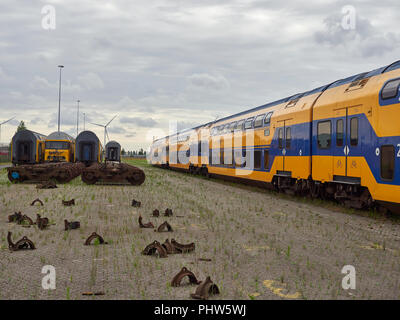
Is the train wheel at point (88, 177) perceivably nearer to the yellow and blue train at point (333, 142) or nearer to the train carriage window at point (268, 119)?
the yellow and blue train at point (333, 142)

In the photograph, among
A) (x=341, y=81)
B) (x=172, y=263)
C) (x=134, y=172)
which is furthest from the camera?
(x=134, y=172)

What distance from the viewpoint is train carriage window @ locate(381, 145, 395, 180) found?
1105 centimetres

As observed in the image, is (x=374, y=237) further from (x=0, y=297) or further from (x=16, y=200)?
(x=16, y=200)

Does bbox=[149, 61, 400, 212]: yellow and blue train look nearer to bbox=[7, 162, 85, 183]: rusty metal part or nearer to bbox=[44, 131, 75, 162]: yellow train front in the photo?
bbox=[7, 162, 85, 183]: rusty metal part

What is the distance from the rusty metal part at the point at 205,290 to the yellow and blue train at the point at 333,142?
730 cm

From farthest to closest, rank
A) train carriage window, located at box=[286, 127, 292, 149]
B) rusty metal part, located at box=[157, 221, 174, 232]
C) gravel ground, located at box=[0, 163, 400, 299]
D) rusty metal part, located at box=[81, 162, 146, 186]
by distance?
rusty metal part, located at box=[81, 162, 146, 186] < train carriage window, located at box=[286, 127, 292, 149] < rusty metal part, located at box=[157, 221, 174, 232] < gravel ground, located at box=[0, 163, 400, 299]

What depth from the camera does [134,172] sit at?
76.7ft

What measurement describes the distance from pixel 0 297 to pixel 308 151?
41.0ft

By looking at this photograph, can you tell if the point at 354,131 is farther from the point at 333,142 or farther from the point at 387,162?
the point at 387,162

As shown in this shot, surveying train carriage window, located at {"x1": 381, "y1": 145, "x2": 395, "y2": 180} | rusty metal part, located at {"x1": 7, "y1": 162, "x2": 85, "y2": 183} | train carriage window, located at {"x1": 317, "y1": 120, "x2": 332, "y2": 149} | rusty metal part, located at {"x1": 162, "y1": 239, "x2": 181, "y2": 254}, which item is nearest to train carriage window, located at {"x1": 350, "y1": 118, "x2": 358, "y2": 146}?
train carriage window, located at {"x1": 317, "y1": 120, "x2": 332, "y2": 149}

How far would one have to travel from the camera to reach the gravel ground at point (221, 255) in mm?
5551

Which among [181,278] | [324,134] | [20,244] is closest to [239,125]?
[324,134]

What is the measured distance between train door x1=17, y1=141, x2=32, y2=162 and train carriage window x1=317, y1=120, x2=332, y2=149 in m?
29.3
